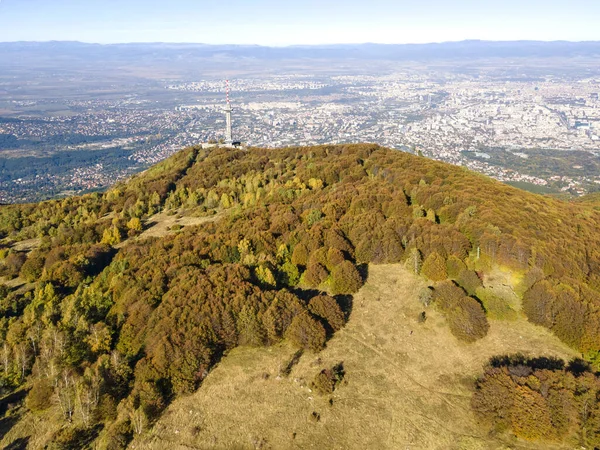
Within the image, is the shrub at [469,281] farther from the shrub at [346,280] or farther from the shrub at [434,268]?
the shrub at [346,280]

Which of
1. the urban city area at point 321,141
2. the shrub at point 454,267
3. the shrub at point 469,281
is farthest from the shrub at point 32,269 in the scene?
the urban city area at point 321,141

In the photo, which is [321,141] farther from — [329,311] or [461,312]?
[461,312]

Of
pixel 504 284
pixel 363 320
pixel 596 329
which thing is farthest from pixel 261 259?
pixel 596 329

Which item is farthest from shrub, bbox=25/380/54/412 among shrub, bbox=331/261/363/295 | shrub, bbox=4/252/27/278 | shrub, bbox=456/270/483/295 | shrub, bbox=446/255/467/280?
shrub, bbox=446/255/467/280

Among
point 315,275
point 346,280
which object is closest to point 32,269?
point 315,275

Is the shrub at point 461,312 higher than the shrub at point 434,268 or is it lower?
lower

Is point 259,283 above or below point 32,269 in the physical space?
above

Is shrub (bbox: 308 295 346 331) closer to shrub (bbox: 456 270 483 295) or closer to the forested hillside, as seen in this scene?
the forested hillside
